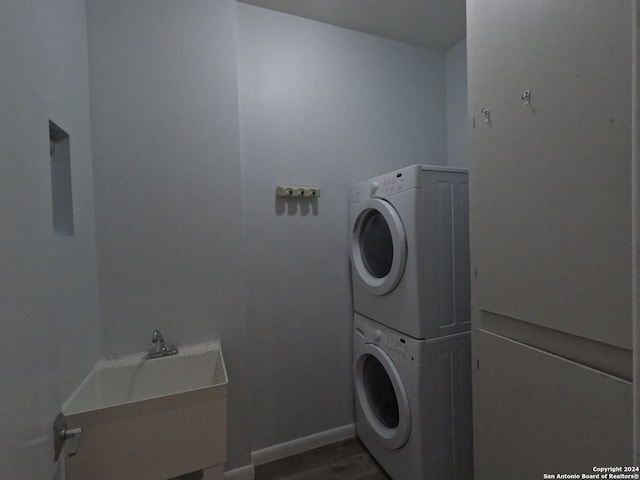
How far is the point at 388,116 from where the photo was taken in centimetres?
197

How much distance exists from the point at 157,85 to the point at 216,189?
1.82 feet

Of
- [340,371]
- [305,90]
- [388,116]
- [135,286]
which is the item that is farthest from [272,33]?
[340,371]

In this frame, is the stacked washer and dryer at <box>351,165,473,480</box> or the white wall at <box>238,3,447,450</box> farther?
the white wall at <box>238,3,447,450</box>

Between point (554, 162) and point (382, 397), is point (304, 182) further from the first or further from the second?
point (382, 397)

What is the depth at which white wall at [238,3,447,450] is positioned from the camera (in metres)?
1.64

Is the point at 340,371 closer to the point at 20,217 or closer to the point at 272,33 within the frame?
the point at 20,217

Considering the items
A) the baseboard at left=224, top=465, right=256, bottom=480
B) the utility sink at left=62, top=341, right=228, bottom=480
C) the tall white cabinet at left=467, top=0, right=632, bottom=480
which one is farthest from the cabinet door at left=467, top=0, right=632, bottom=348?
the baseboard at left=224, top=465, right=256, bottom=480

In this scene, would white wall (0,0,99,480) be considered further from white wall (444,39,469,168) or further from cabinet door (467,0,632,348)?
white wall (444,39,469,168)

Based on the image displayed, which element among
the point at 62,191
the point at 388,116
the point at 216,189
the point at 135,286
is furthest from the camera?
the point at 388,116

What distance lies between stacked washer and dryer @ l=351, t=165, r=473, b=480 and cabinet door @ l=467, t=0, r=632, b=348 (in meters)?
0.27

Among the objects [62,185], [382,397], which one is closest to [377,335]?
[382,397]

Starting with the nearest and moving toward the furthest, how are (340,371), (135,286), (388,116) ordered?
(135,286) → (340,371) → (388,116)

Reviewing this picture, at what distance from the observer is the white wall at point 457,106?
6.49 ft

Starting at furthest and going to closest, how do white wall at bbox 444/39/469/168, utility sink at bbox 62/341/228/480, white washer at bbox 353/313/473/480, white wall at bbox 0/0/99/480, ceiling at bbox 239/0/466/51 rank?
white wall at bbox 444/39/469/168 → ceiling at bbox 239/0/466/51 → white washer at bbox 353/313/473/480 → utility sink at bbox 62/341/228/480 → white wall at bbox 0/0/99/480
